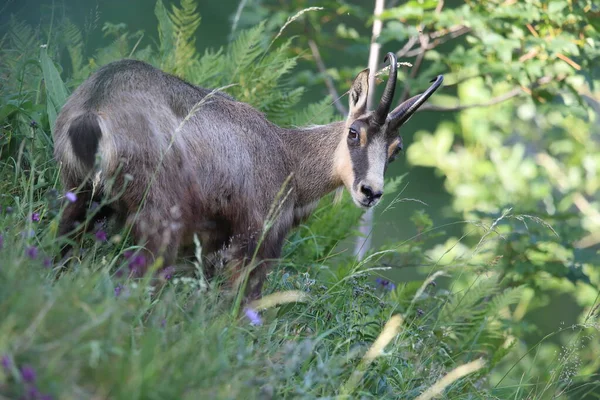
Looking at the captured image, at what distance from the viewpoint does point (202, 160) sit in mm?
4801

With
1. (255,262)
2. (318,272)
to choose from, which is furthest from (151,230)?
(318,272)

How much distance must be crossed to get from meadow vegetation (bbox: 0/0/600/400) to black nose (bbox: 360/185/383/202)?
0.45 meters

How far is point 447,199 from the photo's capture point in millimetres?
11328

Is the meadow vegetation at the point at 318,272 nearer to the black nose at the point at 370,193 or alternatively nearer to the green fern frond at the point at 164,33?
the green fern frond at the point at 164,33

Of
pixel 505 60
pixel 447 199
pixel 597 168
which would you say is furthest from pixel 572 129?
pixel 505 60

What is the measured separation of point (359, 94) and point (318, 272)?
1410 millimetres

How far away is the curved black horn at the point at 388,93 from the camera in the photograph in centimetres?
534

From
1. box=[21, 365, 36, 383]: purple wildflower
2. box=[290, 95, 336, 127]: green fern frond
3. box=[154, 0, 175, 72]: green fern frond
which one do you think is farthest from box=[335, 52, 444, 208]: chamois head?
box=[21, 365, 36, 383]: purple wildflower

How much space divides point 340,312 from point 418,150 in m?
5.50

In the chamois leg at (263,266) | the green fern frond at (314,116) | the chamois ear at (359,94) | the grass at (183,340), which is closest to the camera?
the grass at (183,340)

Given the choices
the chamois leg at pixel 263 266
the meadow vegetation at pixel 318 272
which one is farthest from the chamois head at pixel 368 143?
the chamois leg at pixel 263 266

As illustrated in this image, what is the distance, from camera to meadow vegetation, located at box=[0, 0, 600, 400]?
2.71 metres

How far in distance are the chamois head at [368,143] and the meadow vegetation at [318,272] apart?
0.52 metres

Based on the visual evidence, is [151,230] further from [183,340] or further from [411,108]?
[411,108]
